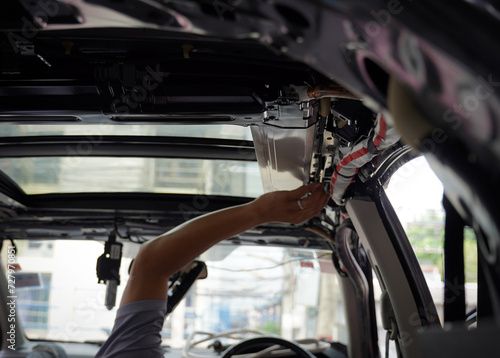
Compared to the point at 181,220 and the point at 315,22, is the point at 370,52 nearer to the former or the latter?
the point at 315,22

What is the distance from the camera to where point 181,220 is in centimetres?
368

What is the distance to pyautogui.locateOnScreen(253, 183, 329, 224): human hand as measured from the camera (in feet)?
6.01

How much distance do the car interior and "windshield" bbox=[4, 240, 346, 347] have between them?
0.06 ft

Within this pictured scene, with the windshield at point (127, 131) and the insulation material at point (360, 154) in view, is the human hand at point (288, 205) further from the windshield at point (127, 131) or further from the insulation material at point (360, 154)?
the windshield at point (127, 131)

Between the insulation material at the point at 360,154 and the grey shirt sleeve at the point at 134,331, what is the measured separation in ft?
3.11

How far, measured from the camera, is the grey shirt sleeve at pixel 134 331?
1679 millimetres

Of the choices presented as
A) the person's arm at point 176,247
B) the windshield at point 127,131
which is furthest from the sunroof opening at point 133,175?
the person's arm at point 176,247

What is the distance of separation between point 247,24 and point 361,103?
3.69ft

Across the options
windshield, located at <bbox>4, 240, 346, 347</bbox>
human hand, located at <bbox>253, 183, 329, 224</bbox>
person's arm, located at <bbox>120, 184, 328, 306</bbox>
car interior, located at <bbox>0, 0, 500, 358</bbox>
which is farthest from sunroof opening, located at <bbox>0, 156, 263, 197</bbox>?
person's arm, located at <bbox>120, 184, 328, 306</bbox>

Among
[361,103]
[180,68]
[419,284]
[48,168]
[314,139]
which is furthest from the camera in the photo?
[48,168]

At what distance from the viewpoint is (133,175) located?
11.5ft

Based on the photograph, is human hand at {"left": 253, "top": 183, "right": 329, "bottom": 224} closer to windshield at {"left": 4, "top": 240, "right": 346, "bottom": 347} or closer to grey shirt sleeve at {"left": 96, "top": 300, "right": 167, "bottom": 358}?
grey shirt sleeve at {"left": 96, "top": 300, "right": 167, "bottom": 358}

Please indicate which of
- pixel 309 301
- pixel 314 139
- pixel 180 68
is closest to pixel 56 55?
pixel 180 68

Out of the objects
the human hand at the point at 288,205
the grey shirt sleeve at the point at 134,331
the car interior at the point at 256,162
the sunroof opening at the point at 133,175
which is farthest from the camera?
the sunroof opening at the point at 133,175
